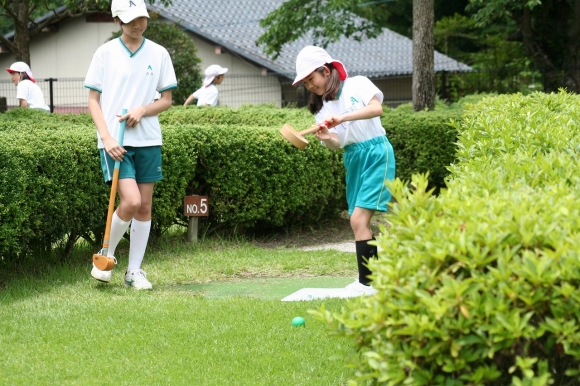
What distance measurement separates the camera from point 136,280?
21.8 feet

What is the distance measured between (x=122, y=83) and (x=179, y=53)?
18836mm

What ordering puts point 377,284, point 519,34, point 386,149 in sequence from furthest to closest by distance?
point 519,34 < point 386,149 < point 377,284

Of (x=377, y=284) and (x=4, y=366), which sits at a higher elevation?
(x=377, y=284)

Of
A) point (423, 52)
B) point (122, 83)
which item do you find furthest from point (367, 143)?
point (423, 52)

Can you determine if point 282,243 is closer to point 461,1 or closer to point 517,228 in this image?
point 517,228

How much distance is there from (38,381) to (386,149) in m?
2.88

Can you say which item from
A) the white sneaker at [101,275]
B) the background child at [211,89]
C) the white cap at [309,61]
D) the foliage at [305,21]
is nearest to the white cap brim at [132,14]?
the white cap at [309,61]

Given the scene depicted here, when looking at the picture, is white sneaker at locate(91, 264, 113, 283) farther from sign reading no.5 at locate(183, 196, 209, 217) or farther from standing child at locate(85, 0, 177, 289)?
sign reading no.5 at locate(183, 196, 209, 217)

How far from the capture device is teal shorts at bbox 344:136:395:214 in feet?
19.7

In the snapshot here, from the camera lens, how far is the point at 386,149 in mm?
6098

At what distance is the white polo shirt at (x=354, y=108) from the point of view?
5949 mm

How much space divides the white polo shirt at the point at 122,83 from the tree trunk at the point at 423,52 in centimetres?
795

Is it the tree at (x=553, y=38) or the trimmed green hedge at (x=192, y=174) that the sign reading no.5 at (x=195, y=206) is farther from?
the tree at (x=553, y=38)

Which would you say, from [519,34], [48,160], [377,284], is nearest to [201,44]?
[519,34]
